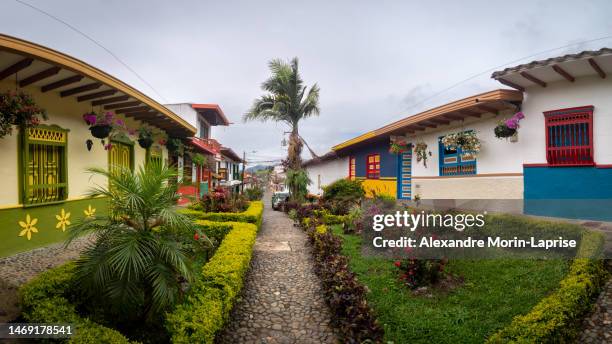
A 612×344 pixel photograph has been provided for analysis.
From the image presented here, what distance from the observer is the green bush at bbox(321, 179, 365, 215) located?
1072 centimetres

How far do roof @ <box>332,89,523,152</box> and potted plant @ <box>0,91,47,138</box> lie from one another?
889 cm

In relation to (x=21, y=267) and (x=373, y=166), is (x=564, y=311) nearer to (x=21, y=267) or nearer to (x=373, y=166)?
(x=21, y=267)

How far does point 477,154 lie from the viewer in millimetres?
8188

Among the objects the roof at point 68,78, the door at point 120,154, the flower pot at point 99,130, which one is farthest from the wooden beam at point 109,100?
the door at point 120,154

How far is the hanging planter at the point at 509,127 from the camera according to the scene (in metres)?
6.75

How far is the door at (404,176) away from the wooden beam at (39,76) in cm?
1047

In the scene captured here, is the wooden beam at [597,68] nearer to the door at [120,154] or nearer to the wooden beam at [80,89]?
the wooden beam at [80,89]

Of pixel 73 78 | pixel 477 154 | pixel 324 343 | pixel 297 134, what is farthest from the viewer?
pixel 297 134

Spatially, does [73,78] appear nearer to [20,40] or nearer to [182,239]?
[20,40]

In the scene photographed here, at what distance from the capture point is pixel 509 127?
683cm

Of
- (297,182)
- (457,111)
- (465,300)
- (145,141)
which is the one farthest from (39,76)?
(297,182)

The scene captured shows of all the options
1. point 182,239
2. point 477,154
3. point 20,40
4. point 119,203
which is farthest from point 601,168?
point 20,40

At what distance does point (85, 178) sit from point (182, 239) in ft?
17.5

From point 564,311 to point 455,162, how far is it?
257 inches
